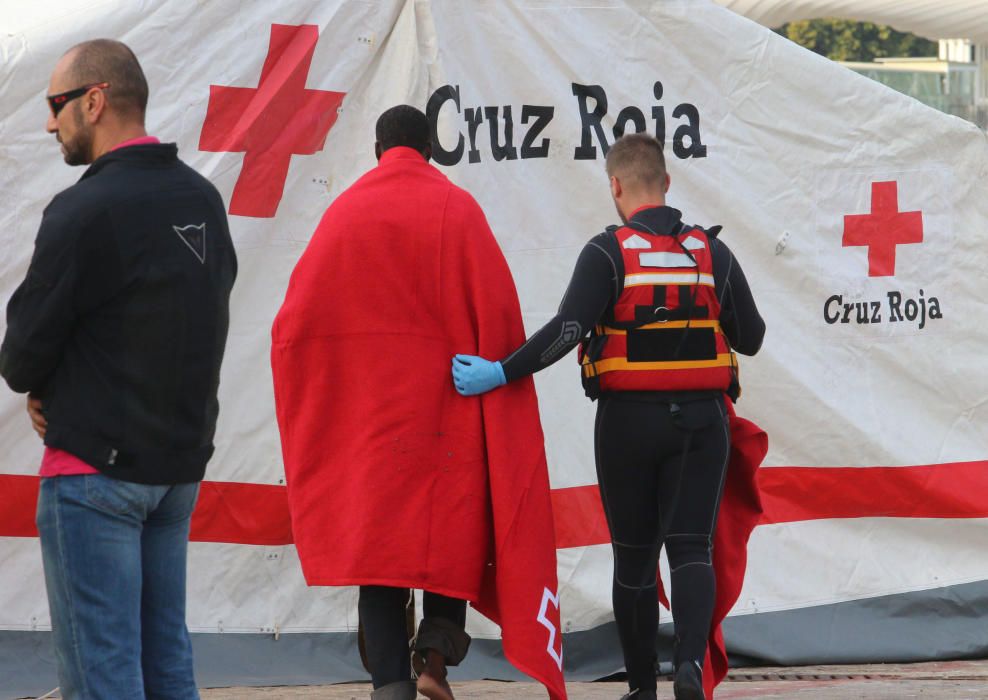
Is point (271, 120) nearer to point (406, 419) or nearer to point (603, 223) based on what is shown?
point (603, 223)

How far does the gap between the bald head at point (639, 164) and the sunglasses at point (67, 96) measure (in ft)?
5.36

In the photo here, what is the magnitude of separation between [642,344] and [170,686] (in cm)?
158

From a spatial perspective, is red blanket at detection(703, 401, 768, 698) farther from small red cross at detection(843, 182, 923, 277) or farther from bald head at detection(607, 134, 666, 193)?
small red cross at detection(843, 182, 923, 277)

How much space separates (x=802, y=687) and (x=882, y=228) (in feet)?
5.62

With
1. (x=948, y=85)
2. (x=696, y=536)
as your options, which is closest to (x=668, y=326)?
(x=696, y=536)

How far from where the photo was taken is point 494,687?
478cm

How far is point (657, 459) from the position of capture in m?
4.01

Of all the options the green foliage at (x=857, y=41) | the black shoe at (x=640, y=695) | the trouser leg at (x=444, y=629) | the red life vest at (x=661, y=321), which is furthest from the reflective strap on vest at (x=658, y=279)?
the green foliage at (x=857, y=41)

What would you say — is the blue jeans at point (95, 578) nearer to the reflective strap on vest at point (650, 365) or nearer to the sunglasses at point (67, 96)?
the sunglasses at point (67, 96)

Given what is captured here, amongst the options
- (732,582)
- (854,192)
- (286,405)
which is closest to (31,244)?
(286,405)

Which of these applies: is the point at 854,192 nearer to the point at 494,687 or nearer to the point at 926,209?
the point at 926,209

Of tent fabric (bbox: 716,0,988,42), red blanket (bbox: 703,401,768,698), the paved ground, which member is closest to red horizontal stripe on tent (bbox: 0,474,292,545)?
the paved ground

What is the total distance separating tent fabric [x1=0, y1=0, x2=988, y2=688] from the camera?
465 centimetres

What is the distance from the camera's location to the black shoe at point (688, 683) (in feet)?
12.7
